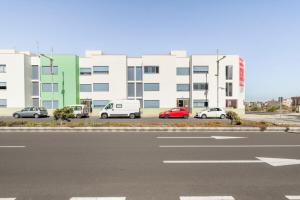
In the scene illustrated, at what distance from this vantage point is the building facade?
44.3 meters

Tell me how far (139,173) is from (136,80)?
39913mm

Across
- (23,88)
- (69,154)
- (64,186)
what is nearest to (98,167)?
(64,186)

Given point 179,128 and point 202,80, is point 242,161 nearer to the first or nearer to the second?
point 179,128

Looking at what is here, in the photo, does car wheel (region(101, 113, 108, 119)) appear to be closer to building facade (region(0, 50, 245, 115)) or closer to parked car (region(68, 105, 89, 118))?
parked car (region(68, 105, 89, 118))

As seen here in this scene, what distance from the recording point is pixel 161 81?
45.1 m

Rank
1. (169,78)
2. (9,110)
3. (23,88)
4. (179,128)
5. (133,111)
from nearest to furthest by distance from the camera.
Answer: (179,128)
(133,111)
(9,110)
(23,88)
(169,78)

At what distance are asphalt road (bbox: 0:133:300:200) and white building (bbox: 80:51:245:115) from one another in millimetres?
35197

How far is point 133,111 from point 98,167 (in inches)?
958

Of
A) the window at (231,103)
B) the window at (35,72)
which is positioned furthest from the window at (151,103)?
the window at (35,72)

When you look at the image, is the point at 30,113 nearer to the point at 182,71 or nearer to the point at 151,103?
the point at 151,103

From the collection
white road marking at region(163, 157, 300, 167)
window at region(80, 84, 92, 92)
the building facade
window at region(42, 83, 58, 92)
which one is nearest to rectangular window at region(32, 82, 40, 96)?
the building facade

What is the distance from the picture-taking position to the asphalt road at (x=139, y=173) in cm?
499

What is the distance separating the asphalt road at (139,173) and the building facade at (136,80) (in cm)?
3537

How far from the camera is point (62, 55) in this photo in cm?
4438
